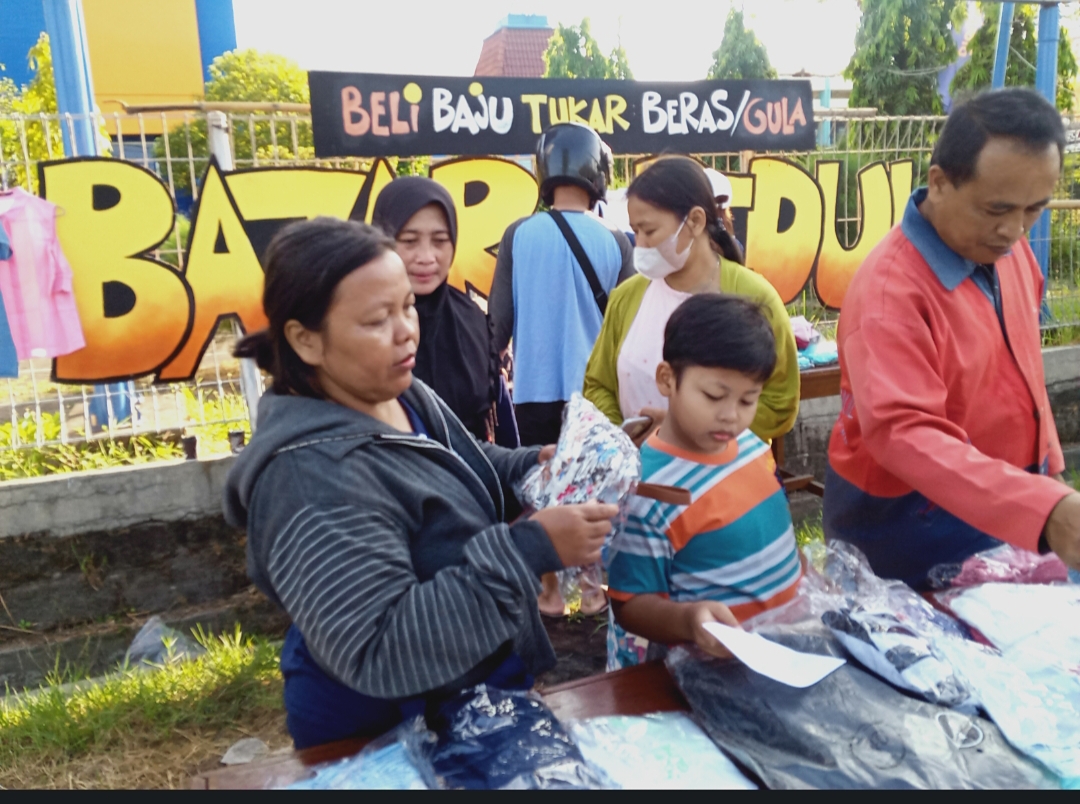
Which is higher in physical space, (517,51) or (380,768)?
(517,51)

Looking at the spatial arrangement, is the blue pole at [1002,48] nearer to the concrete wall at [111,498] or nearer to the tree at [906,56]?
the concrete wall at [111,498]

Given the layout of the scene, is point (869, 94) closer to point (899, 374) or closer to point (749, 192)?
point (749, 192)

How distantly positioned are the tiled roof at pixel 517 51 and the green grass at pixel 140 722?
33.7 m

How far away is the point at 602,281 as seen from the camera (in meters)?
3.10

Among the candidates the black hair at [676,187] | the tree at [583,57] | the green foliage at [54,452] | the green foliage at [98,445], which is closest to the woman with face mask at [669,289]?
the black hair at [676,187]

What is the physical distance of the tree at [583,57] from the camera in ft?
82.6

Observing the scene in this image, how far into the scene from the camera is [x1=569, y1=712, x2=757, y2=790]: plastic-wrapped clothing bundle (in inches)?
43.7

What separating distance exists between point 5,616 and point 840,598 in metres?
3.67

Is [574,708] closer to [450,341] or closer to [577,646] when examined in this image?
[450,341]

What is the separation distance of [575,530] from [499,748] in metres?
0.31

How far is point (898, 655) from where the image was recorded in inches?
48.4

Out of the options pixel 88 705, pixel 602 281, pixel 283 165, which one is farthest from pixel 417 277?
pixel 283 165

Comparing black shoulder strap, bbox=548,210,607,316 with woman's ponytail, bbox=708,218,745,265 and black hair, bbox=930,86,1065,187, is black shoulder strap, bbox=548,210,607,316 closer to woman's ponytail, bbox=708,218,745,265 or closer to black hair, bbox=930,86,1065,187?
woman's ponytail, bbox=708,218,745,265

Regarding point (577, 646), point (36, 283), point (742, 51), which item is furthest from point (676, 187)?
point (742, 51)
